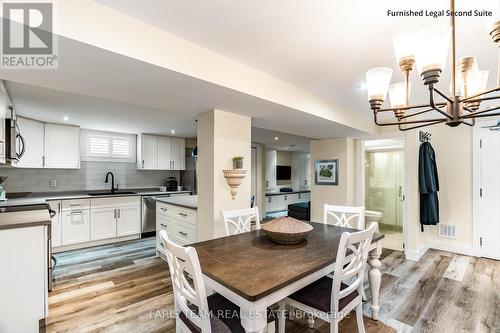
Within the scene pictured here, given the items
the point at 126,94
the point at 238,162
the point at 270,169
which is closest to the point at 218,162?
the point at 238,162

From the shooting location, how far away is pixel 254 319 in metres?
1.10

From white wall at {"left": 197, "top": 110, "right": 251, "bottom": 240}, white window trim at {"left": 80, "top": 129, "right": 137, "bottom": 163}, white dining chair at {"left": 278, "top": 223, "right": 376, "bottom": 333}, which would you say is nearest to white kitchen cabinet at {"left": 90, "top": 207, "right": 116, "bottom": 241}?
white window trim at {"left": 80, "top": 129, "right": 137, "bottom": 163}

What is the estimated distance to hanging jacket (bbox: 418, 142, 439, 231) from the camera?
11.5ft

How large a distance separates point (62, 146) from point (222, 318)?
4256 mm

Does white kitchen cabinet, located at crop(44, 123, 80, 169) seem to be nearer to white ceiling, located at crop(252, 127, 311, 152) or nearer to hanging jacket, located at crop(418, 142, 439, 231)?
white ceiling, located at crop(252, 127, 311, 152)

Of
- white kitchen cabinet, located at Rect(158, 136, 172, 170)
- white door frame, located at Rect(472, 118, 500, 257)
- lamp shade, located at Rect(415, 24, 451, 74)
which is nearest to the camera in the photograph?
lamp shade, located at Rect(415, 24, 451, 74)

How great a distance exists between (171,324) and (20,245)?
1349 millimetres

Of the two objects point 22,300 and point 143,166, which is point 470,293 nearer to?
point 22,300

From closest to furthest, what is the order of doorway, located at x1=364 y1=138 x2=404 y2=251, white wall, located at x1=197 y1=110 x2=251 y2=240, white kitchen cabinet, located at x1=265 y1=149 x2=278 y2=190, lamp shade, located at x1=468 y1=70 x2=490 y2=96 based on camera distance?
lamp shade, located at x1=468 y1=70 x2=490 y2=96 < white wall, located at x1=197 y1=110 x2=251 y2=240 < doorway, located at x1=364 y1=138 x2=404 y2=251 < white kitchen cabinet, located at x1=265 y1=149 x2=278 y2=190

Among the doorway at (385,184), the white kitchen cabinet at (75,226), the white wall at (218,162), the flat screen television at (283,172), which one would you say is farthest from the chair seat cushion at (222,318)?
the flat screen television at (283,172)

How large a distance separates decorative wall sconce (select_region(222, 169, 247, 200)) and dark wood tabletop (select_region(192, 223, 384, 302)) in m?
0.61

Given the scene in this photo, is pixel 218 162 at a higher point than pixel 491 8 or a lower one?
lower

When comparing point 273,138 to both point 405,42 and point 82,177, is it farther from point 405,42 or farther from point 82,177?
point 405,42

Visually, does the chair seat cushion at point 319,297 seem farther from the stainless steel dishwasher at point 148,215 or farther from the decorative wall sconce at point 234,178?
the stainless steel dishwasher at point 148,215
